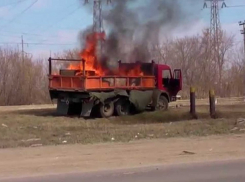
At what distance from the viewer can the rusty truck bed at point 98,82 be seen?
24234 millimetres

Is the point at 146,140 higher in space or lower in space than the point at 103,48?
lower

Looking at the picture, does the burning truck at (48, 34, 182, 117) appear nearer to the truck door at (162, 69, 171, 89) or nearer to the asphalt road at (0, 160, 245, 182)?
the truck door at (162, 69, 171, 89)

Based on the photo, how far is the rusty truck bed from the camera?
24.2 meters

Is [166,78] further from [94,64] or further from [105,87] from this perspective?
[105,87]

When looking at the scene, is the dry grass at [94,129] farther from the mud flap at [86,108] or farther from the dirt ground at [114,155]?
the dirt ground at [114,155]

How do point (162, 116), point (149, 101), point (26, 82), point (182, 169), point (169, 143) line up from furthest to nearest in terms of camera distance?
point (26, 82) < point (149, 101) < point (162, 116) < point (169, 143) < point (182, 169)

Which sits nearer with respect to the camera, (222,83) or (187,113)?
(187,113)

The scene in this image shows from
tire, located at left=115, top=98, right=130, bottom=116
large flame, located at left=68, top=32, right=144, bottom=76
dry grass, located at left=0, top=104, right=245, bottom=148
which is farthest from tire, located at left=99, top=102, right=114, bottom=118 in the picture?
large flame, located at left=68, top=32, right=144, bottom=76

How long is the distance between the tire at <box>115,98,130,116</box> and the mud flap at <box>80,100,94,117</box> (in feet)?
4.64

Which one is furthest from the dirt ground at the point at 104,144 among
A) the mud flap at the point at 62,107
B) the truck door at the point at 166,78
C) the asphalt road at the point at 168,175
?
the truck door at the point at 166,78

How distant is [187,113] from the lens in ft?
82.5

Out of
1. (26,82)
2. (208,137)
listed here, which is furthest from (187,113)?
(26,82)

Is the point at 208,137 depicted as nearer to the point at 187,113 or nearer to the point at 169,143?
the point at 169,143

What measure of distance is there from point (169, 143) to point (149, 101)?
10989 millimetres
